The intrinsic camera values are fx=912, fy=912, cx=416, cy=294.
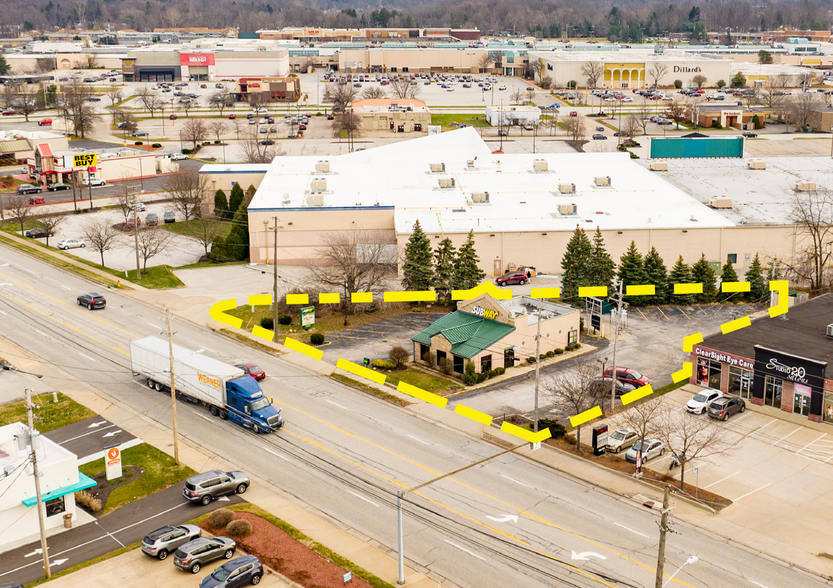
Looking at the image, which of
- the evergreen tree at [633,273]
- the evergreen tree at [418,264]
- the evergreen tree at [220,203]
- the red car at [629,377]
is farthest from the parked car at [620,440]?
the evergreen tree at [220,203]

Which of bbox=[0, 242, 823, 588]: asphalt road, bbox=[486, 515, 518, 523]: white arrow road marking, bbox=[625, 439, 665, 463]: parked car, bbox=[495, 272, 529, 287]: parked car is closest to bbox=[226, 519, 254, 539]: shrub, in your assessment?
bbox=[0, 242, 823, 588]: asphalt road

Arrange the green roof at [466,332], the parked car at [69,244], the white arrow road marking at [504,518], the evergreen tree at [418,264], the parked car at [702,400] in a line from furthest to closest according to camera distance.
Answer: the parked car at [69,244], the evergreen tree at [418,264], the green roof at [466,332], the parked car at [702,400], the white arrow road marking at [504,518]

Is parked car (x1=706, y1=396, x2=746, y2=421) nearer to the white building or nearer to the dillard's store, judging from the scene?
the dillard's store

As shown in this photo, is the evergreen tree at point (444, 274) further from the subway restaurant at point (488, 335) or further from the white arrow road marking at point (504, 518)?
the white arrow road marking at point (504, 518)

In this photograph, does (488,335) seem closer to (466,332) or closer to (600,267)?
(466,332)

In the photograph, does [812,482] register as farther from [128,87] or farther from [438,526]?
[128,87]

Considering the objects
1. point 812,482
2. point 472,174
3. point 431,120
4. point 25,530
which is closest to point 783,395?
point 812,482
